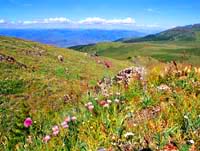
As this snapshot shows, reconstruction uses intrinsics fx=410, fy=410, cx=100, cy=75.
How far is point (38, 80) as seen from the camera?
921 inches

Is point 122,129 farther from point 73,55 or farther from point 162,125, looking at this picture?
point 73,55

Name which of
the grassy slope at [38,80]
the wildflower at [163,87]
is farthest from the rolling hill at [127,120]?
the grassy slope at [38,80]

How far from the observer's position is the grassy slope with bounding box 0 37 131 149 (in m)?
11.3

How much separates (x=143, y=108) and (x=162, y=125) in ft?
4.10

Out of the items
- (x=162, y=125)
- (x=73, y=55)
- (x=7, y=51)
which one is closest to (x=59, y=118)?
(x=162, y=125)

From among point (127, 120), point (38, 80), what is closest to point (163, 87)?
point (127, 120)

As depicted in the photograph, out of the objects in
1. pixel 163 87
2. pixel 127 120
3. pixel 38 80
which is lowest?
pixel 38 80

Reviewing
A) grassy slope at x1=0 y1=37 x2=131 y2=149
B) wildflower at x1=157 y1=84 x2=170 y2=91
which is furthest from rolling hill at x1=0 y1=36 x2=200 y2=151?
grassy slope at x1=0 y1=37 x2=131 y2=149

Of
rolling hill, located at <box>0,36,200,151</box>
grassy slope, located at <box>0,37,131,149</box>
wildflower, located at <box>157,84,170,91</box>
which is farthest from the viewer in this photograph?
grassy slope, located at <box>0,37,131,149</box>

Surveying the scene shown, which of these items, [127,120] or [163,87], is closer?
[127,120]

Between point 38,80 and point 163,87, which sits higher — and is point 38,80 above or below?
below

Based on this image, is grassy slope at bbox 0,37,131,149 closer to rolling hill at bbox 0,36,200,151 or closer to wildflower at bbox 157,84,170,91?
rolling hill at bbox 0,36,200,151

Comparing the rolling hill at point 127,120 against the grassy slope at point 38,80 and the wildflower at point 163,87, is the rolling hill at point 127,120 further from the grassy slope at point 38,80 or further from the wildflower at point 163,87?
the grassy slope at point 38,80

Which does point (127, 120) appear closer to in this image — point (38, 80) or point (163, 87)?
point (163, 87)
